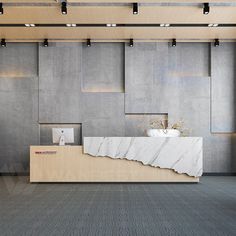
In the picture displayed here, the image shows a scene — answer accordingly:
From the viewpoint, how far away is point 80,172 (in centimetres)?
983

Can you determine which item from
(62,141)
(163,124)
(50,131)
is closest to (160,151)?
(163,124)

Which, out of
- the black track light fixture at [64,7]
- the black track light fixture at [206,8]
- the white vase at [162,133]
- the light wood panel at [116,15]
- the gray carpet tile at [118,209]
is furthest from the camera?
the white vase at [162,133]

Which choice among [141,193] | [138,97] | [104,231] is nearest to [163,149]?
[141,193]

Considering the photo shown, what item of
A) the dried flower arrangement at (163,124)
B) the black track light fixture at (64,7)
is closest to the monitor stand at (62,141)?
the dried flower arrangement at (163,124)

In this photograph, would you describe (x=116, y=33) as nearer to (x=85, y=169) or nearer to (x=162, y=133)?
(x=162, y=133)

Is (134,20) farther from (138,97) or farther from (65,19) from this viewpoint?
(138,97)

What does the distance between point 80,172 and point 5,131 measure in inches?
135

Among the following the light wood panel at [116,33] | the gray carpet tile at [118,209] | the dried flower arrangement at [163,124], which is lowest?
the gray carpet tile at [118,209]

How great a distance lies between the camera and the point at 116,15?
31.0 ft

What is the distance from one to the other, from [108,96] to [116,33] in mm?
1956

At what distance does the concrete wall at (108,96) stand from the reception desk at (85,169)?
2147mm

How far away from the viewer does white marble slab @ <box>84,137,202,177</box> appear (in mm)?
9719

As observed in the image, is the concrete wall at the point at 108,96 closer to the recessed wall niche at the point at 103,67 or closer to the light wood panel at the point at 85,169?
the recessed wall niche at the point at 103,67

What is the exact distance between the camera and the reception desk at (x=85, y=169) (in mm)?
9766
